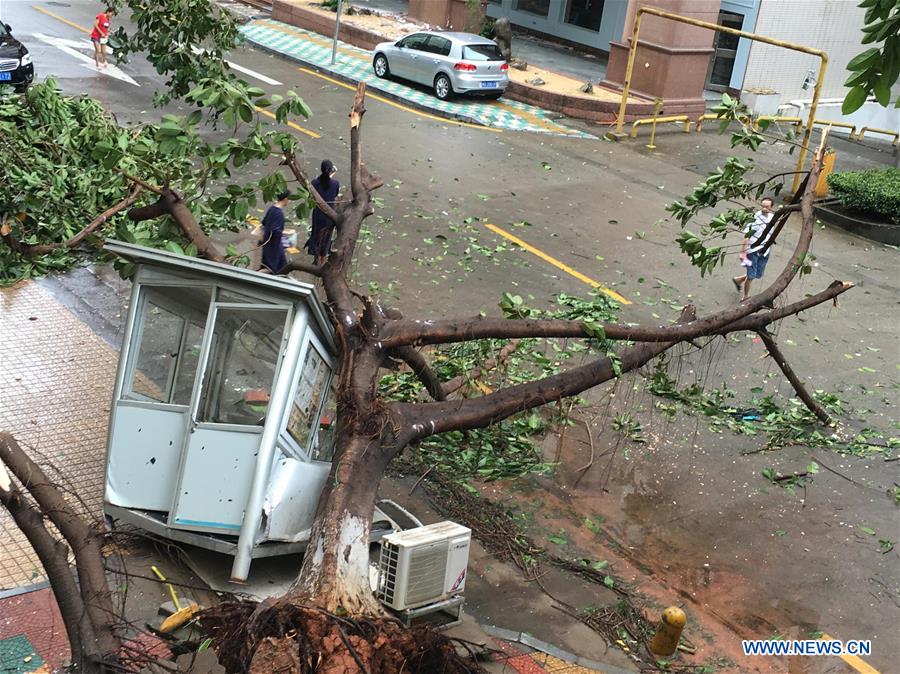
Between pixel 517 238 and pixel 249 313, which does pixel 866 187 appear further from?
pixel 249 313

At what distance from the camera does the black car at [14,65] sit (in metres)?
18.0

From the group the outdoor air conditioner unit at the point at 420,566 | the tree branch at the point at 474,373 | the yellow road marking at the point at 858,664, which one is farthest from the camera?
the tree branch at the point at 474,373

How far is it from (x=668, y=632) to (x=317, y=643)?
2893mm

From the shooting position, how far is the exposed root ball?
5133mm

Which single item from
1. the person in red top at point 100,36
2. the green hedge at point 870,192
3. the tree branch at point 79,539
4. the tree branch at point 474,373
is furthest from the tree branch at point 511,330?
the person in red top at point 100,36

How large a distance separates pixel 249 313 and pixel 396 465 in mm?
2726

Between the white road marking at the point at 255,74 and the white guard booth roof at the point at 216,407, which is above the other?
the white road marking at the point at 255,74

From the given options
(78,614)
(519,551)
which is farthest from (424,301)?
(78,614)

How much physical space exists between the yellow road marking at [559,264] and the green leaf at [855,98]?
24.4ft

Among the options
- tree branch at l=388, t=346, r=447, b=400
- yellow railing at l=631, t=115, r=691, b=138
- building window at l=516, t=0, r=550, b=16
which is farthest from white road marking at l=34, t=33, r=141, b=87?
tree branch at l=388, t=346, r=447, b=400

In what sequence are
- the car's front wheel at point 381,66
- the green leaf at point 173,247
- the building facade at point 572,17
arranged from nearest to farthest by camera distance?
the green leaf at point 173,247
the car's front wheel at point 381,66
the building facade at point 572,17

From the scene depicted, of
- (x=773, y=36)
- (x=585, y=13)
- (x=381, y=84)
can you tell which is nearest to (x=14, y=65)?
(x=381, y=84)

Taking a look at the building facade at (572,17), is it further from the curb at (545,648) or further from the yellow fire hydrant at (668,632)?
the curb at (545,648)

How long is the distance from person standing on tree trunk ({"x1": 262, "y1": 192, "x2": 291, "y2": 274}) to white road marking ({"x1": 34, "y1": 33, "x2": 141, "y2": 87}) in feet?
→ 38.3
